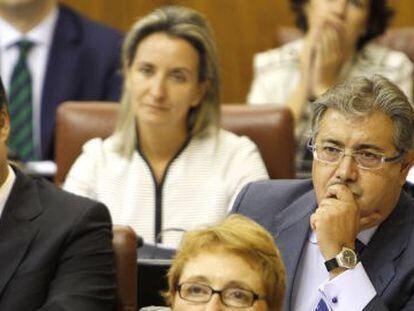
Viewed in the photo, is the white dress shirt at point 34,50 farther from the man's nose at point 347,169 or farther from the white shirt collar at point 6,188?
the man's nose at point 347,169

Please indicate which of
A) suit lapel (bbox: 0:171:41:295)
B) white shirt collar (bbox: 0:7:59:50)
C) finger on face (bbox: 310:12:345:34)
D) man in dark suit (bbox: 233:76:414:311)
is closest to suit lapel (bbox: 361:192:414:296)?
man in dark suit (bbox: 233:76:414:311)

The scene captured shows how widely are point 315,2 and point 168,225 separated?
120 cm

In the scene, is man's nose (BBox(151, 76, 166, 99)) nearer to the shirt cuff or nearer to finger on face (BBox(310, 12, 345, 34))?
finger on face (BBox(310, 12, 345, 34))

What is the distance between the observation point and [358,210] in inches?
89.4

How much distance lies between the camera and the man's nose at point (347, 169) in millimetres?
2279

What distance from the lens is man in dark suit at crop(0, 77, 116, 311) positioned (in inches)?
91.0

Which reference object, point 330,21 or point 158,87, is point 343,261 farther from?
point 330,21

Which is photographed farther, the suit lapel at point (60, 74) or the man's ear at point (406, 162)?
the suit lapel at point (60, 74)

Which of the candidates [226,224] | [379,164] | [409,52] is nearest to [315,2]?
[409,52]

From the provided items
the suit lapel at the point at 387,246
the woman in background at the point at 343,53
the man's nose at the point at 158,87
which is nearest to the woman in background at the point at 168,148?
the man's nose at the point at 158,87

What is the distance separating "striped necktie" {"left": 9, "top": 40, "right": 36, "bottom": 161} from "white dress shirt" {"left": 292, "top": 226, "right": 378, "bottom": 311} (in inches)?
69.6

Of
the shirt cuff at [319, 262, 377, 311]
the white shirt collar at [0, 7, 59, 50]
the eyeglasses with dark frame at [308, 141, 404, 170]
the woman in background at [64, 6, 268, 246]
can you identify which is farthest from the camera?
the white shirt collar at [0, 7, 59, 50]

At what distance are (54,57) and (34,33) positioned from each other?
124 mm

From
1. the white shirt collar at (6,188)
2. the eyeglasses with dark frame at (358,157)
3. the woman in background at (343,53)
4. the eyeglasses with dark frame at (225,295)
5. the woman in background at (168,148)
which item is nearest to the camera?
the eyeglasses with dark frame at (225,295)
